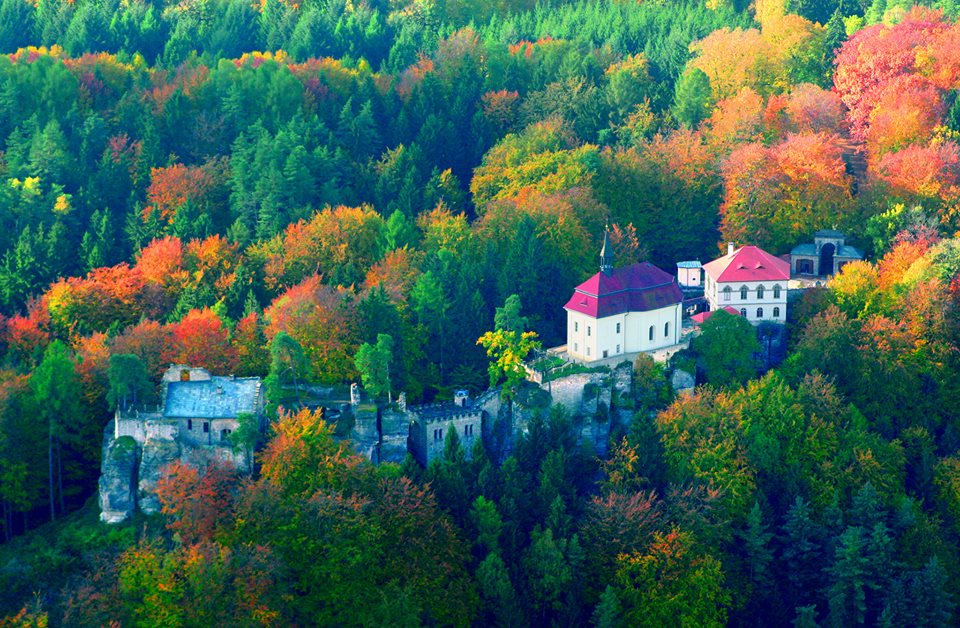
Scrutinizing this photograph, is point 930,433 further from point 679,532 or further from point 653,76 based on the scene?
point 653,76

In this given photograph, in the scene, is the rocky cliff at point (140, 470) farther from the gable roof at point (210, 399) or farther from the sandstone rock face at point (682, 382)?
the sandstone rock face at point (682, 382)

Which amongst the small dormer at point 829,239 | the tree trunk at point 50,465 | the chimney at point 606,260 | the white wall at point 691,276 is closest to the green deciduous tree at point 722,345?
the chimney at point 606,260

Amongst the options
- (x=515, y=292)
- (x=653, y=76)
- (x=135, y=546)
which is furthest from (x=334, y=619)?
(x=653, y=76)

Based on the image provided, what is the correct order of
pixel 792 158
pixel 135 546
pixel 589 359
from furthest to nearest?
pixel 792 158, pixel 589 359, pixel 135 546

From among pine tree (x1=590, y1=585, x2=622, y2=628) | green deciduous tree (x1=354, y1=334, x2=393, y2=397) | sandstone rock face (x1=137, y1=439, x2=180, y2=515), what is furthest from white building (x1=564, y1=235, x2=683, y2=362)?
sandstone rock face (x1=137, y1=439, x2=180, y2=515)

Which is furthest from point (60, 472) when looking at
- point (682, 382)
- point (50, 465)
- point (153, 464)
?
point (682, 382)

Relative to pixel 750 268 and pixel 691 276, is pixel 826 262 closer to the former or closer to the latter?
pixel 691 276
